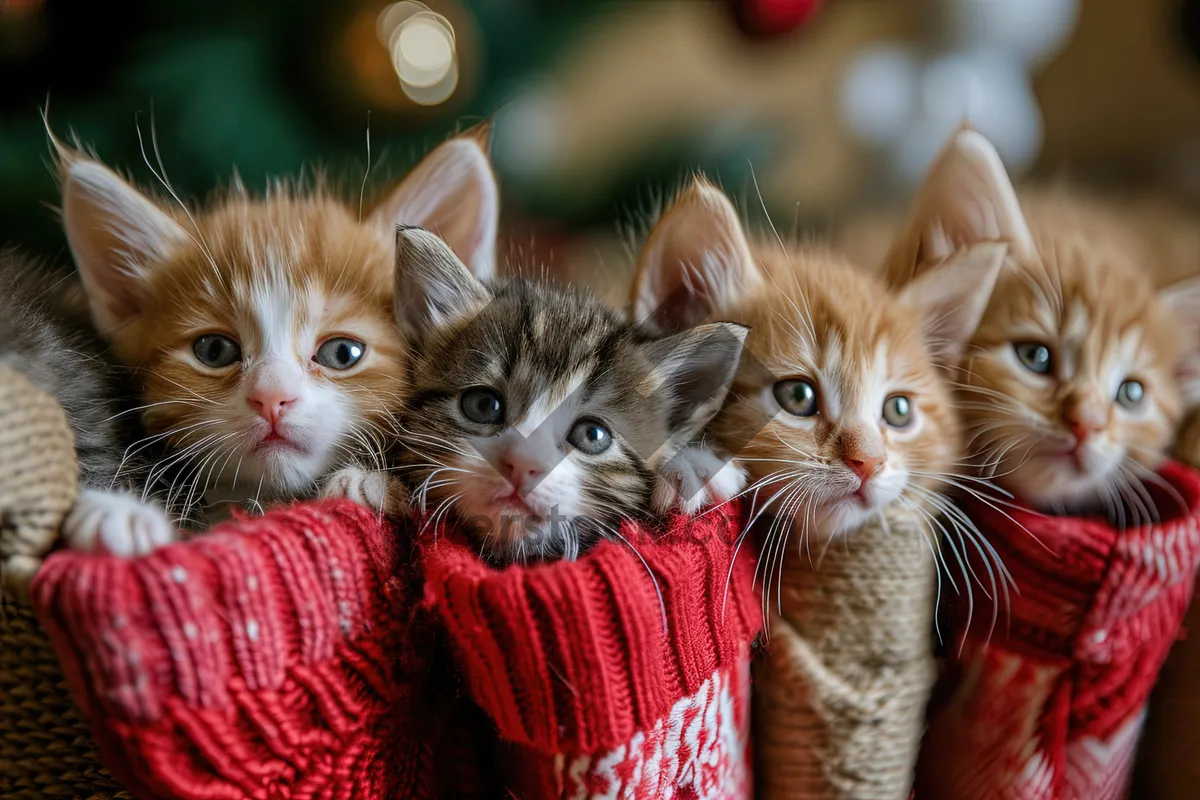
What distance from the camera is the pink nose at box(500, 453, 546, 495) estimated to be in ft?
1.99

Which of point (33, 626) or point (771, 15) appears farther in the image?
point (771, 15)

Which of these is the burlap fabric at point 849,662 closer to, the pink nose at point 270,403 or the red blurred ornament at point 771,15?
the pink nose at point 270,403

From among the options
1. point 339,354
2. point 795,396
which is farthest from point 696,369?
point 339,354

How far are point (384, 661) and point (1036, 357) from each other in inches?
24.2

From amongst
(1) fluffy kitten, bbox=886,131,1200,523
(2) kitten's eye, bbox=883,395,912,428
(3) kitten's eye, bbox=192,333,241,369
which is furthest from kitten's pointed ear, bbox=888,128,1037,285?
(3) kitten's eye, bbox=192,333,241,369

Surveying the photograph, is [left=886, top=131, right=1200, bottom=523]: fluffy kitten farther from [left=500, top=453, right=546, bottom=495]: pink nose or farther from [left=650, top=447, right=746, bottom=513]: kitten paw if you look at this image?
[left=500, top=453, right=546, bottom=495]: pink nose

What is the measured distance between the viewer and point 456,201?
2.41ft

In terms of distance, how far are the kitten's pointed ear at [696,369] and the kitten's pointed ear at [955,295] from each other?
0.20 meters

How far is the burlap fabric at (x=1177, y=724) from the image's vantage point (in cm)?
72

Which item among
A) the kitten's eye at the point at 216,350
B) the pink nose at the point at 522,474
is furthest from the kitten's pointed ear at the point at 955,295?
the kitten's eye at the point at 216,350

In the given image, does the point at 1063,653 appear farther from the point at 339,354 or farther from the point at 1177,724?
the point at 339,354

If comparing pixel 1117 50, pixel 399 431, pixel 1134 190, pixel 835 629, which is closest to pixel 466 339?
pixel 399 431

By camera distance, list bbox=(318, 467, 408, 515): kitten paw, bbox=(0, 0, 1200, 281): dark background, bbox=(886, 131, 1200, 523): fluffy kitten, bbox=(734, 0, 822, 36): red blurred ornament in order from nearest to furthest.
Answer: bbox=(318, 467, 408, 515): kitten paw, bbox=(886, 131, 1200, 523): fluffy kitten, bbox=(0, 0, 1200, 281): dark background, bbox=(734, 0, 822, 36): red blurred ornament

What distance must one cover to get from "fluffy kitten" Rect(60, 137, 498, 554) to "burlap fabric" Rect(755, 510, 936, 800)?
0.36 m
